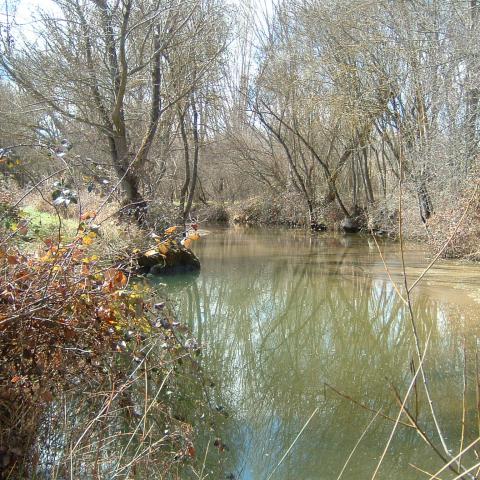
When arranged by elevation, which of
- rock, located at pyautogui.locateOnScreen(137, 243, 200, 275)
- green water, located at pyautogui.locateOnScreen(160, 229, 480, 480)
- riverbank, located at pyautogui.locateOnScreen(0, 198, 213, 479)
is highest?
riverbank, located at pyautogui.locateOnScreen(0, 198, 213, 479)

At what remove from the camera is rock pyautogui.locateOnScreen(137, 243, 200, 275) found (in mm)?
12492

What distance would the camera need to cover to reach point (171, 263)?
12.9 meters

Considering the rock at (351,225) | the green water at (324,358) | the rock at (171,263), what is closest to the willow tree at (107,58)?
the rock at (171,263)

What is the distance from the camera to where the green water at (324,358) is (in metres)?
4.17

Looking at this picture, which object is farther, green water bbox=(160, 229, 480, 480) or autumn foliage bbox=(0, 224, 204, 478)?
green water bbox=(160, 229, 480, 480)

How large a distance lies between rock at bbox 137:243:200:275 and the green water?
1.41 feet

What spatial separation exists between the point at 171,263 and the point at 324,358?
22.1ft

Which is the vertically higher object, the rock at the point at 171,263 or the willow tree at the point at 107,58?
the willow tree at the point at 107,58

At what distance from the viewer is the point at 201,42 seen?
1500cm

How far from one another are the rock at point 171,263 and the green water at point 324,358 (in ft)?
1.41

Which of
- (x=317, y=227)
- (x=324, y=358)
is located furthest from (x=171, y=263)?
(x=317, y=227)

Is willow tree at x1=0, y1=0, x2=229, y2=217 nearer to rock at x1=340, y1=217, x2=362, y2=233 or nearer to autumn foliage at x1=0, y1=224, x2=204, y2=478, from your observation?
autumn foliage at x1=0, y1=224, x2=204, y2=478

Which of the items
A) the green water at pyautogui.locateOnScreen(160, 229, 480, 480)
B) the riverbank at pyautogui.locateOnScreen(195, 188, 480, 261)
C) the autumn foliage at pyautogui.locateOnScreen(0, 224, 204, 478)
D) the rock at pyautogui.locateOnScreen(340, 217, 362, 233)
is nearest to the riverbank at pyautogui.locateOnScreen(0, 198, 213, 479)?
the autumn foliage at pyautogui.locateOnScreen(0, 224, 204, 478)

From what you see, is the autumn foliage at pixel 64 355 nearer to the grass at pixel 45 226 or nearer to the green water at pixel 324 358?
the grass at pixel 45 226
